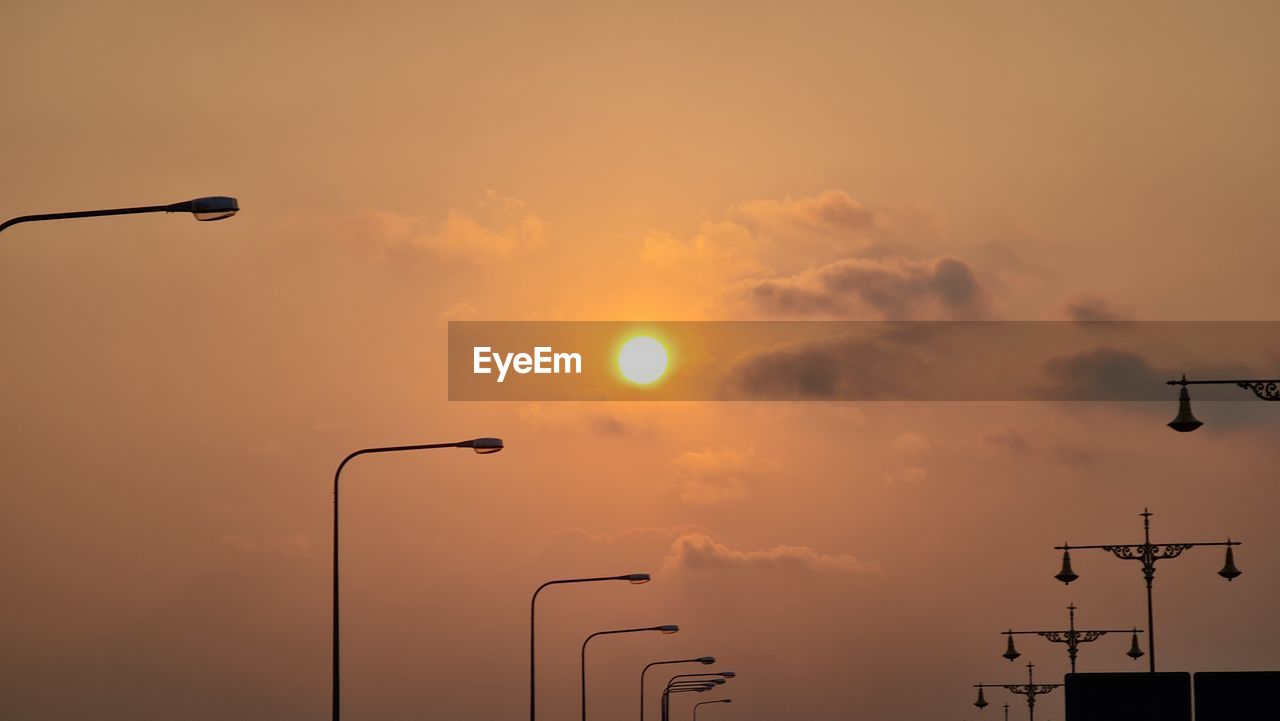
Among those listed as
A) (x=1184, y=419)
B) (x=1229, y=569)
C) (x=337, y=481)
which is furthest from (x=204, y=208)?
(x=1229, y=569)

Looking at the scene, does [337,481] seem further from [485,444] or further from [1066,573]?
[1066,573]

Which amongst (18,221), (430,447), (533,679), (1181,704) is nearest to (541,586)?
(533,679)

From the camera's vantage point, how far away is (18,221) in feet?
126

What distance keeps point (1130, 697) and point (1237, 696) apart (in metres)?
2.53

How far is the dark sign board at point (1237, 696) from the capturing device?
4972cm

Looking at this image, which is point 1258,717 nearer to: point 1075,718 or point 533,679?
point 1075,718

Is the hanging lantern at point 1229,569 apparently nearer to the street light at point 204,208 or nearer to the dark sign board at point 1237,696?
the dark sign board at point 1237,696

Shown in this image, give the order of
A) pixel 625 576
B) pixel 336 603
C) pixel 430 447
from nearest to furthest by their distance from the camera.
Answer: pixel 336 603
pixel 430 447
pixel 625 576

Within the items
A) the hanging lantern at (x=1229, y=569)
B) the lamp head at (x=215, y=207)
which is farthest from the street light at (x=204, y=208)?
the hanging lantern at (x=1229, y=569)

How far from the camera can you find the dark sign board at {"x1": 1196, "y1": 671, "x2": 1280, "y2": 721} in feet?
163

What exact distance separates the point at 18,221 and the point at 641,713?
98688 millimetres

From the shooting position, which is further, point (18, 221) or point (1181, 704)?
point (1181, 704)

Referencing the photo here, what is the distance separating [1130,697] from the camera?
5066cm

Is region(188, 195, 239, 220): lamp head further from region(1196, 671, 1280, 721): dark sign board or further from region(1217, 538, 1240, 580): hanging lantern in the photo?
region(1217, 538, 1240, 580): hanging lantern
